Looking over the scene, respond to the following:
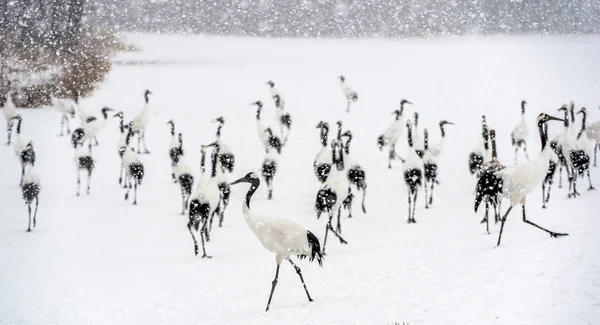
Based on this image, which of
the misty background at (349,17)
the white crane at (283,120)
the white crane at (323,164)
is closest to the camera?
the misty background at (349,17)

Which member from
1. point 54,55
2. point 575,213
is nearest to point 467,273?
point 575,213

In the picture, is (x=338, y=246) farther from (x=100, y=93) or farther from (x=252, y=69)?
(x=100, y=93)

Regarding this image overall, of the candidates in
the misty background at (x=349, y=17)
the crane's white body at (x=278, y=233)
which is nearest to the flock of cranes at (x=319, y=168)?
the crane's white body at (x=278, y=233)

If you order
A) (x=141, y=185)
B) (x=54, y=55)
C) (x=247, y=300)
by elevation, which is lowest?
(x=247, y=300)

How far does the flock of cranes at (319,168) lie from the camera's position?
4559mm

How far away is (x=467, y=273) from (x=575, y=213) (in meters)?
1.82

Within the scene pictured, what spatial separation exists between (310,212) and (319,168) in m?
0.67

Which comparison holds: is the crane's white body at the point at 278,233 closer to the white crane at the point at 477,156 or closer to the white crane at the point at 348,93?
the white crane at the point at 477,156

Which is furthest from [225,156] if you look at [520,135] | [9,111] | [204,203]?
[520,135]

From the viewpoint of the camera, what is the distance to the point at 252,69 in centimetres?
734

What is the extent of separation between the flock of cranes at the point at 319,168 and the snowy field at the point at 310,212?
0.15m

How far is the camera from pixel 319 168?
6.61 meters

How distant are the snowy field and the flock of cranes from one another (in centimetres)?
15

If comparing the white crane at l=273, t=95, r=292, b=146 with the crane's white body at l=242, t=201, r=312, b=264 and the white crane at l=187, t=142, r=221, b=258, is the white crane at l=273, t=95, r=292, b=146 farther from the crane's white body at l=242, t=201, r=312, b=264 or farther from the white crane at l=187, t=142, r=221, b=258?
the crane's white body at l=242, t=201, r=312, b=264
